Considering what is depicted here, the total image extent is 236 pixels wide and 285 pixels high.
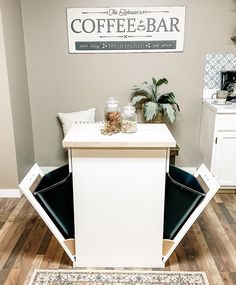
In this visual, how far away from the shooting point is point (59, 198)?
1.95m

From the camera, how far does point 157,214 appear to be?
192 cm

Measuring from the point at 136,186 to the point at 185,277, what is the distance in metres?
0.71

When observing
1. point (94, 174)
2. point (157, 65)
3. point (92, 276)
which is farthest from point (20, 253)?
point (157, 65)

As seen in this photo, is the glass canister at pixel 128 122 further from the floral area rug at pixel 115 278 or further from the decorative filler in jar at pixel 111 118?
the floral area rug at pixel 115 278

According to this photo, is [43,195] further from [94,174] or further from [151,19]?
[151,19]

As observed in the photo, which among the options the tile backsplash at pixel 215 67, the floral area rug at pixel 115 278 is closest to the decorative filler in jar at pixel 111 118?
the floral area rug at pixel 115 278

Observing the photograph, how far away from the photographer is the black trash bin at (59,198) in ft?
6.19

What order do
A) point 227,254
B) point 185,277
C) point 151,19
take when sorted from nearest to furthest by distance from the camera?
point 185,277 → point 227,254 → point 151,19

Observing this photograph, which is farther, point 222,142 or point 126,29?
point 126,29

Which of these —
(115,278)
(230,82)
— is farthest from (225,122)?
(115,278)

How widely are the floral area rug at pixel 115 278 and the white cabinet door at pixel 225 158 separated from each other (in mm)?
1261

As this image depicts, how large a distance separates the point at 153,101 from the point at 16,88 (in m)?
1.41

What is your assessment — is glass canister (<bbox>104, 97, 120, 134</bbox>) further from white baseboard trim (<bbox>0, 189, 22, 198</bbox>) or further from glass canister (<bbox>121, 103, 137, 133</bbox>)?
white baseboard trim (<bbox>0, 189, 22, 198</bbox>)

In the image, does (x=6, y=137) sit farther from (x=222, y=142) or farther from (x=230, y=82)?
(x=230, y=82)
